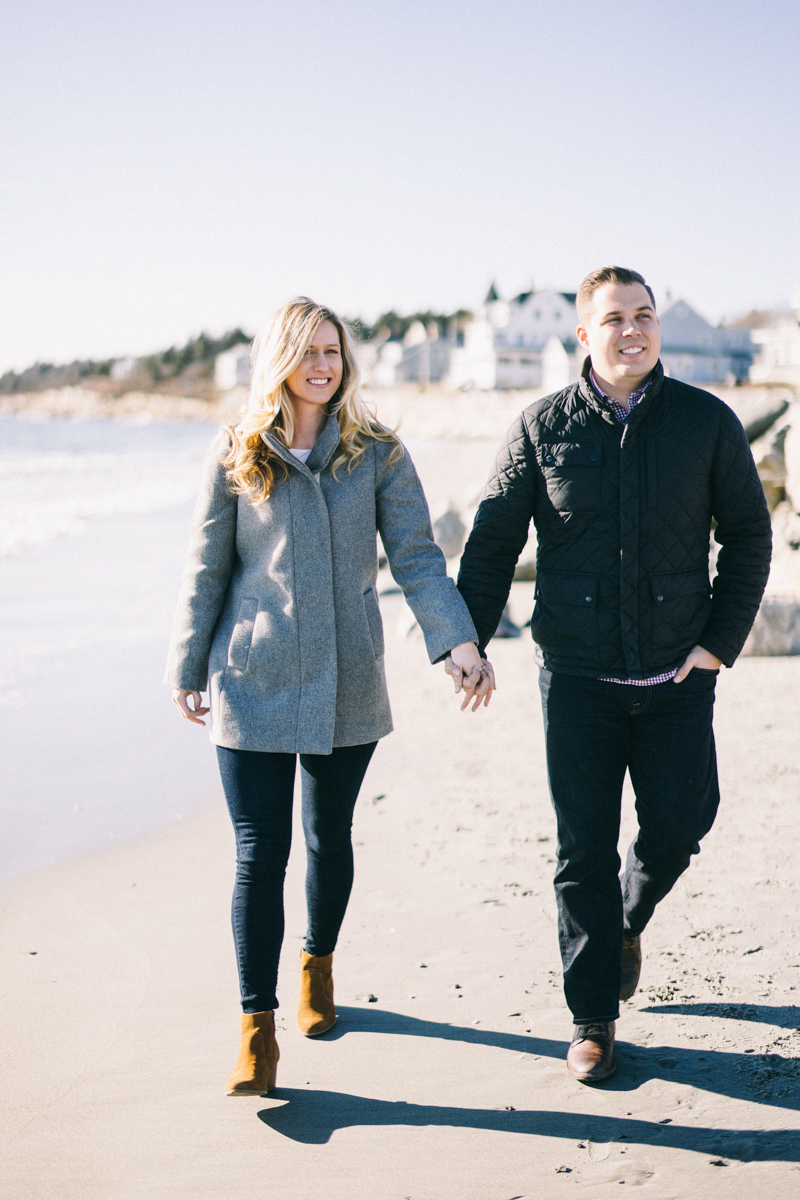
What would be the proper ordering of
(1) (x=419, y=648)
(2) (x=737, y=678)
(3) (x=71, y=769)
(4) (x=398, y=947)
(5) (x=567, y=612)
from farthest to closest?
(1) (x=419, y=648) < (2) (x=737, y=678) < (3) (x=71, y=769) < (4) (x=398, y=947) < (5) (x=567, y=612)

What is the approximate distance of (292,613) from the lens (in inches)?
111

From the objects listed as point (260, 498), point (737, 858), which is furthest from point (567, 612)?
point (737, 858)

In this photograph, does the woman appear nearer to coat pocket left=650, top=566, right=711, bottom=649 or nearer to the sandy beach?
the sandy beach

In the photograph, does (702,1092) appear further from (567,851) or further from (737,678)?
(737,678)

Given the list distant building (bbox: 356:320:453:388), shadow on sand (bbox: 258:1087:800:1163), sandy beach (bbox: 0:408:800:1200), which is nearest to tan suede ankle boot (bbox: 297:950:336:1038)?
sandy beach (bbox: 0:408:800:1200)

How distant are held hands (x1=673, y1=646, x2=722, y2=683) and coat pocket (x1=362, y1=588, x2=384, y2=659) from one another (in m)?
0.81

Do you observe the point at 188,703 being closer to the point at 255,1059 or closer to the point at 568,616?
the point at 255,1059

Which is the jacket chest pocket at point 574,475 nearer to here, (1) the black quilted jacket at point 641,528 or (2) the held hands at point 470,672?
(1) the black quilted jacket at point 641,528

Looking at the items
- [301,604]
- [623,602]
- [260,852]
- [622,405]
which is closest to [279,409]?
[301,604]

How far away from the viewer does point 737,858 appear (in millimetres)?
4156

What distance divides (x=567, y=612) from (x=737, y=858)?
183 cm

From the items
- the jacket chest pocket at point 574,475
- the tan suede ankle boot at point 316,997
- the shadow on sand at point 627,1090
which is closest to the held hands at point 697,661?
the jacket chest pocket at point 574,475

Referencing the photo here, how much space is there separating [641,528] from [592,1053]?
4.52 feet

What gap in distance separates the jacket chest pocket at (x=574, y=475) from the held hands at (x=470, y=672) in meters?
0.46
